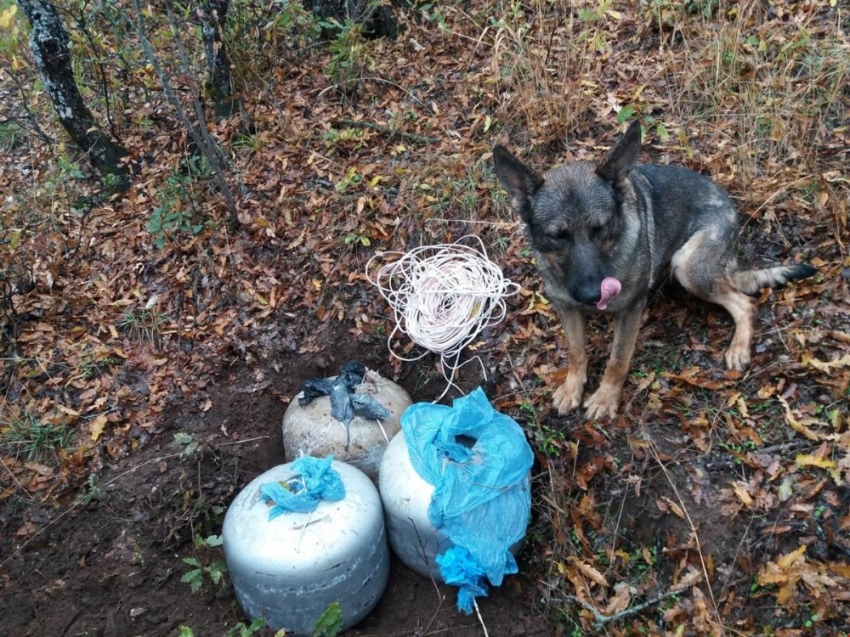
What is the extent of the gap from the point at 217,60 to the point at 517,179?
4414mm

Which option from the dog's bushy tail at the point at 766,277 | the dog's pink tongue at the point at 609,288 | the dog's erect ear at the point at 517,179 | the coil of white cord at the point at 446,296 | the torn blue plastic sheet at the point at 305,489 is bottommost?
the torn blue plastic sheet at the point at 305,489

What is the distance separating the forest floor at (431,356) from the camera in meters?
3.19

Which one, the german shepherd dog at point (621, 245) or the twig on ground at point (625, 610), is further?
the german shepherd dog at point (621, 245)

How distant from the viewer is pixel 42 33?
5.72 m

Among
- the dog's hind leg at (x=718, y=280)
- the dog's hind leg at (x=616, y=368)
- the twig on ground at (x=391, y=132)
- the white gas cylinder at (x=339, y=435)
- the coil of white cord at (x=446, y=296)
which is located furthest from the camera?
the twig on ground at (x=391, y=132)

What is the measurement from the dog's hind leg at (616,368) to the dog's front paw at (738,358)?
0.57m

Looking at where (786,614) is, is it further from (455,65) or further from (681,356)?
(455,65)

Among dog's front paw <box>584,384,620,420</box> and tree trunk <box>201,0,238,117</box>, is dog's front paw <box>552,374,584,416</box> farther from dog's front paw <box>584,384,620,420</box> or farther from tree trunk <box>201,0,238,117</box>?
tree trunk <box>201,0,238,117</box>

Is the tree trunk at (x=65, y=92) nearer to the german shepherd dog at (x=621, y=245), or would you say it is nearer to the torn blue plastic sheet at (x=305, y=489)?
the torn blue plastic sheet at (x=305, y=489)

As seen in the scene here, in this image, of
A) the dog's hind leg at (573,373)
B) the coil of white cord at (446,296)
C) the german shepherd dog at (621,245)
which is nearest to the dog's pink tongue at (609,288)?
the german shepherd dog at (621,245)

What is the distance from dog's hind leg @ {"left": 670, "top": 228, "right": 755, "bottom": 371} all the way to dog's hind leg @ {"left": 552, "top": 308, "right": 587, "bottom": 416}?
0.77 metres

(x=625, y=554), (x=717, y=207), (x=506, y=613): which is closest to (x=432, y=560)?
(x=506, y=613)

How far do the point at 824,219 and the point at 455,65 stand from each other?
13.2 feet

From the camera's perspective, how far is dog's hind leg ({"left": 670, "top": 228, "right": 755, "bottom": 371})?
3645 millimetres
